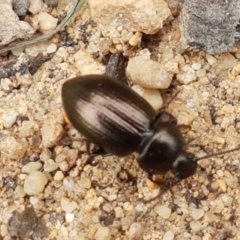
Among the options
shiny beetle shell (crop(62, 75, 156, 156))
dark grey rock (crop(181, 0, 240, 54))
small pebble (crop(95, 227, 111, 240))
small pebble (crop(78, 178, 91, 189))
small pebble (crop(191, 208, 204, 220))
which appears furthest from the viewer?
dark grey rock (crop(181, 0, 240, 54))

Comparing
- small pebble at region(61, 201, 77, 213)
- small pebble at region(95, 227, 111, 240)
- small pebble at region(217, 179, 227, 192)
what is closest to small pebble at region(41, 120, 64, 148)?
small pebble at region(61, 201, 77, 213)

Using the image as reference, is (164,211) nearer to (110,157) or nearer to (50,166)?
(110,157)

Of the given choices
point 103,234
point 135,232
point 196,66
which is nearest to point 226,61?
point 196,66

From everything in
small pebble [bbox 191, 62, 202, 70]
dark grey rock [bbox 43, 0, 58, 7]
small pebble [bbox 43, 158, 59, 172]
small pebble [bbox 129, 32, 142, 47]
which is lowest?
Answer: small pebble [bbox 43, 158, 59, 172]

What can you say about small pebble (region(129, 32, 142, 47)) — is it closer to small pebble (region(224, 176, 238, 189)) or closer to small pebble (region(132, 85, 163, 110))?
small pebble (region(132, 85, 163, 110))

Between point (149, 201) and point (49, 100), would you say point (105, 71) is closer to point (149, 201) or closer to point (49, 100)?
point (49, 100)

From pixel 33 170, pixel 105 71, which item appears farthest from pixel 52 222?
pixel 105 71

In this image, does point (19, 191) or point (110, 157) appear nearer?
point (19, 191)

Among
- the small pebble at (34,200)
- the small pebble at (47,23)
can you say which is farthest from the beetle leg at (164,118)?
the small pebble at (47,23)
